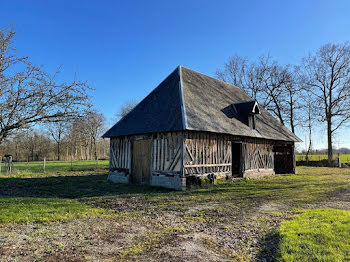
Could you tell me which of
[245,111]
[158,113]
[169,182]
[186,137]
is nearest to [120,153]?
[158,113]

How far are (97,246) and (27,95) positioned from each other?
13.2 ft

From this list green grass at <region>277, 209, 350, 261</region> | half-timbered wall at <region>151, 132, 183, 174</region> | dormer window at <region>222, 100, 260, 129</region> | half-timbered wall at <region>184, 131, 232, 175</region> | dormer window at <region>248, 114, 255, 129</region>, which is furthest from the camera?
dormer window at <region>248, 114, 255, 129</region>

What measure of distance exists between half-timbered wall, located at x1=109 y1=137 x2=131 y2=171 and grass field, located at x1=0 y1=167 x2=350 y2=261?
11.6 ft

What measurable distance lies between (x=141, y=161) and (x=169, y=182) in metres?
2.05

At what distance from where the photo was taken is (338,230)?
4.17 m

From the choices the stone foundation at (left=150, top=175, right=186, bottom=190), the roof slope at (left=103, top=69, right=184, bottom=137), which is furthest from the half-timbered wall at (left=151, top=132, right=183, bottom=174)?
the roof slope at (left=103, top=69, right=184, bottom=137)

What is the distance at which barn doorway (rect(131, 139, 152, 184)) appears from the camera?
34.5 feet

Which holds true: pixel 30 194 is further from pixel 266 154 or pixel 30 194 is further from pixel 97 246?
pixel 266 154

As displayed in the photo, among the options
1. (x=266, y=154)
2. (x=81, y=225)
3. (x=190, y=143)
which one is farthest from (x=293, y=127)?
(x=81, y=225)

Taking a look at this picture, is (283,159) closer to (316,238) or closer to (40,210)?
(316,238)

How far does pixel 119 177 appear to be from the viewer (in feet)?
38.1

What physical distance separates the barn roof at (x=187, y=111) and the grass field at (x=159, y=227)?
3143mm

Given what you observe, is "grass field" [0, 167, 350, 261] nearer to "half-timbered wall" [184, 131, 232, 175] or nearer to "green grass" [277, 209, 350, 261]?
"green grass" [277, 209, 350, 261]

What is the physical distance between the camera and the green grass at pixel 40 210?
5.03m
